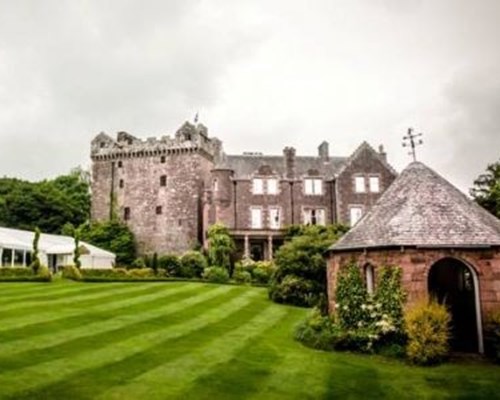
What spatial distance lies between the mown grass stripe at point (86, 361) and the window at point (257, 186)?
29.1 meters

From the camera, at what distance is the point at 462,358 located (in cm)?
1528

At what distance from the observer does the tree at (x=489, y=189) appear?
36.1 metres

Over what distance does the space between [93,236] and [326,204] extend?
2488cm

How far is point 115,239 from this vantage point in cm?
5497

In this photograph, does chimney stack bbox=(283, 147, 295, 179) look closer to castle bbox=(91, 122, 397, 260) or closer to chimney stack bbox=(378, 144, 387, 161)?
castle bbox=(91, 122, 397, 260)

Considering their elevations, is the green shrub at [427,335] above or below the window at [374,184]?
below

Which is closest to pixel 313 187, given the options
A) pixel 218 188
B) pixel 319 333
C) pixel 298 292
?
pixel 218 188

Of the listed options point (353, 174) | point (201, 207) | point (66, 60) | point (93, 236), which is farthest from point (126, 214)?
point (66, 60)

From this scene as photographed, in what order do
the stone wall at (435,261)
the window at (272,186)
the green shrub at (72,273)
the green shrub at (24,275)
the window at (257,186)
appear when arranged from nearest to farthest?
the stone wall at (435,261) < the green shrub at (24,275) < the green shrub at (72,273) < the window at (257,186) < the window at (272,186)

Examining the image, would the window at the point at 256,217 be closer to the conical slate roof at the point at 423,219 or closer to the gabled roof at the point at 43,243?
the gabled roof at the point at 43,243

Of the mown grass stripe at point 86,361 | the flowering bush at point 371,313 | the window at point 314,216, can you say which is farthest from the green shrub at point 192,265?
the flowering bush at point 371,313

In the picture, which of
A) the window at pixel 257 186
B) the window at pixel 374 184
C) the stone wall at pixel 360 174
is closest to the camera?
the stone wall at pixel 360 174

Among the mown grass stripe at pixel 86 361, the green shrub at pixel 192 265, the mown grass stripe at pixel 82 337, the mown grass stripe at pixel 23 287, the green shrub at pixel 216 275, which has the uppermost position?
the green shrub at pixel 192 265

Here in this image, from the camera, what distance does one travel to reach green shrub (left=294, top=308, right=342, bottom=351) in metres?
16.5
